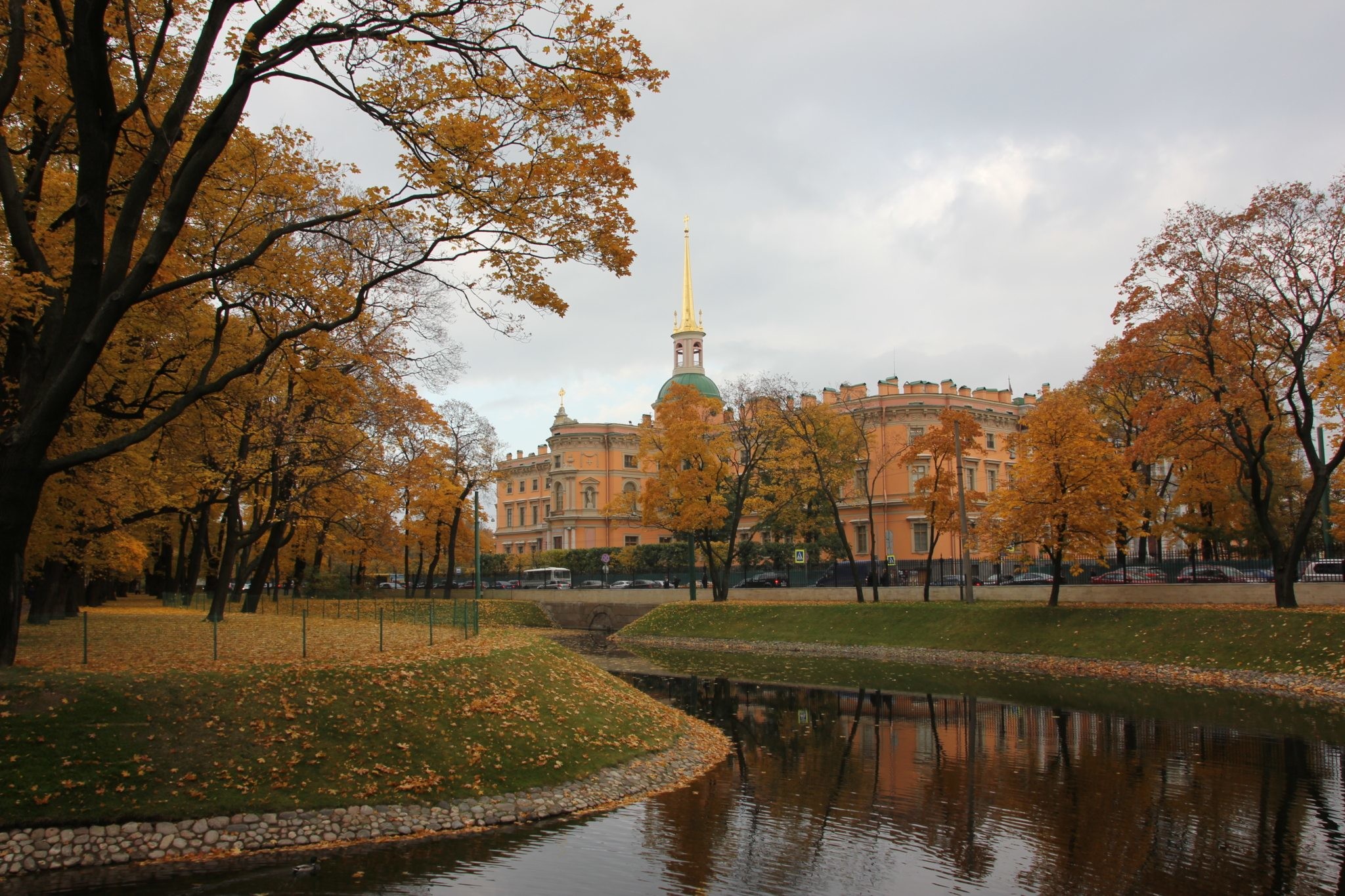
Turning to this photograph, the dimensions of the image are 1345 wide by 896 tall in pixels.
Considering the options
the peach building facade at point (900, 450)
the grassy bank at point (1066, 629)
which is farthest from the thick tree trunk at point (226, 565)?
the peach building facade at point (900, 450)

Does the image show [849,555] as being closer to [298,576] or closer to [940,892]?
[298,576]

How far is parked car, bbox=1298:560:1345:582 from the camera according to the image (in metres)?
33.2

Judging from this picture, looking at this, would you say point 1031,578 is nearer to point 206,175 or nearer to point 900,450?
point 900,450

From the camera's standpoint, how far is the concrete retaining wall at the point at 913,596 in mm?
31281

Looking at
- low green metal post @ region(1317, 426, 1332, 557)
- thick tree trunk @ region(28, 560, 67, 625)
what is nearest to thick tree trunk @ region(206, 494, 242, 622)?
thick tree trunk @ region(28, 560, 67, 625)

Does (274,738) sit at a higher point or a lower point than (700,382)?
lower

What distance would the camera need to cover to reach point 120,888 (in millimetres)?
10164

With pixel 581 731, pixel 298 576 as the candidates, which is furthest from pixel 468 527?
pixel 581 731

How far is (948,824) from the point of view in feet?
42.7

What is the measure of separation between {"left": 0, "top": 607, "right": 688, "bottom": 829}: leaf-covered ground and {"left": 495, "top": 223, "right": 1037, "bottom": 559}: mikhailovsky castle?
37.0 meters

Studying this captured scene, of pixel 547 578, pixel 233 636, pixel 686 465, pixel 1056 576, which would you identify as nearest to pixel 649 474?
pixel 547 578

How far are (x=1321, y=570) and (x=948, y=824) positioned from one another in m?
29.2

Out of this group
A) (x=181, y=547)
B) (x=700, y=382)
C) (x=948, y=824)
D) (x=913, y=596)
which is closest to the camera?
(x=948, y=824)

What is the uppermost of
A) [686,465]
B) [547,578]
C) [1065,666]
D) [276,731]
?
[686,465]
